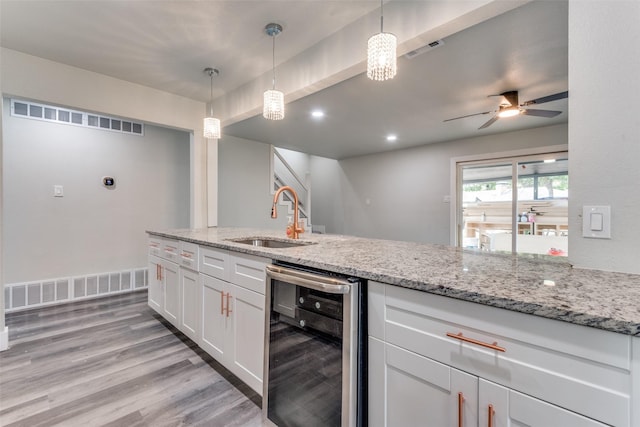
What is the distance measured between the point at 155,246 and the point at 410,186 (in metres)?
4.59

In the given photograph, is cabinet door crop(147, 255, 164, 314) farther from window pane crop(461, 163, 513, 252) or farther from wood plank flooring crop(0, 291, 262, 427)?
window pane crop(461, 163, 513, 252)

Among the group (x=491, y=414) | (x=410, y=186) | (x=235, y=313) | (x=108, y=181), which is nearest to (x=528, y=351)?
(x=491, y=414)

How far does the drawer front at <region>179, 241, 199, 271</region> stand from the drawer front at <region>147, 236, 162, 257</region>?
0.49 meters

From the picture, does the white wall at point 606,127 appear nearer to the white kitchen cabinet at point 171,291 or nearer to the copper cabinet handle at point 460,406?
the copper cabinet handle at point 460,406

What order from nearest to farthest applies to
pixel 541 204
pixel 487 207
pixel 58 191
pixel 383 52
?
pixel 383 52 → pixel 58 191 → pixel 541 204 → pixel 487 207

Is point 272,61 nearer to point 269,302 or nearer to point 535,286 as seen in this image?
point 269,302

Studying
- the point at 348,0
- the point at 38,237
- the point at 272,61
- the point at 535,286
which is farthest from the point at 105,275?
the point at 535,286

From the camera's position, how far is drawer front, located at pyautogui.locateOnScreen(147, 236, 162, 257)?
8.82 ft

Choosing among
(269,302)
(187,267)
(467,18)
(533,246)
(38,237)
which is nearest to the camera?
(269,302)

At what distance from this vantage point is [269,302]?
4.78 ft

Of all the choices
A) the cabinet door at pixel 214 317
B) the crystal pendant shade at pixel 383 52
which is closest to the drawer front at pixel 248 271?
the cabinet door at pixel 214 317

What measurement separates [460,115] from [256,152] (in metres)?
3.19

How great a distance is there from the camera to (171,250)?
2494 mm

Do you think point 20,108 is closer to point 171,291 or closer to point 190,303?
point 171,291
